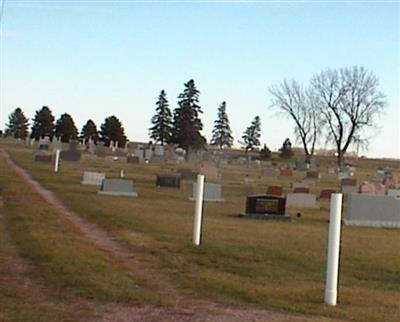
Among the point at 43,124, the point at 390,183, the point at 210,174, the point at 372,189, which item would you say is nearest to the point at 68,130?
the point at 43,124

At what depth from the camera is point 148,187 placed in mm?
32469

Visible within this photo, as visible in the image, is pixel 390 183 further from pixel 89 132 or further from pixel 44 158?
pixel 89 132

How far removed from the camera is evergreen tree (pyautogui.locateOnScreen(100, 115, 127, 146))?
9581cm

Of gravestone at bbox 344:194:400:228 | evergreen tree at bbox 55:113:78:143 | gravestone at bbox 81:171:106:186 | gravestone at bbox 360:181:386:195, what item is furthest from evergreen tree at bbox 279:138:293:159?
gravestone at bbox 344:194:400:228

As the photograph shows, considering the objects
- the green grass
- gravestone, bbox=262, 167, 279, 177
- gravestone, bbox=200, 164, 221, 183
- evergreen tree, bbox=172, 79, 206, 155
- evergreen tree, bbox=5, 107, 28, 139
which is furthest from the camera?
evergreen tree, bbox=5, 107, 28, 139

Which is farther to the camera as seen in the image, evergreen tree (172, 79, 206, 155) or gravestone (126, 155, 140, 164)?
evergreen tree (172, 79, 206, 155)

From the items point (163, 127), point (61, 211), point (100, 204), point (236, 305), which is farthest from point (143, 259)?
point (163, 127)

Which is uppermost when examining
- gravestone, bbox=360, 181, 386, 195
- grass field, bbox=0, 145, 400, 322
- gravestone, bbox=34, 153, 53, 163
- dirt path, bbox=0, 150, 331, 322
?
gravestone, bbox=34, 153, 53, 163

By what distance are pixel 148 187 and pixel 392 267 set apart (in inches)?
833

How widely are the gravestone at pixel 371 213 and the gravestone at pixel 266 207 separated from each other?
174 centimetres

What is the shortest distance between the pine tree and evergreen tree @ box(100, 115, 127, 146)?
21370mm

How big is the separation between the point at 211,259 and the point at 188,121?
7713cm

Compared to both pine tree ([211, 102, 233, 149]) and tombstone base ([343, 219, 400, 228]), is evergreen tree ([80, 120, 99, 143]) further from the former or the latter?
tombstone base ([343, 219, 400, 228])

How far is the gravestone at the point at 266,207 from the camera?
20.3 m
